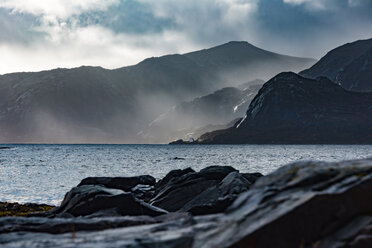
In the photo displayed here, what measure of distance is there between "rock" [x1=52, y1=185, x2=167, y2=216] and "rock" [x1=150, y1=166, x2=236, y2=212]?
271 inches

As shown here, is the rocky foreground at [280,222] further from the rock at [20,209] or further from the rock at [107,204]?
the rock at [20,209]

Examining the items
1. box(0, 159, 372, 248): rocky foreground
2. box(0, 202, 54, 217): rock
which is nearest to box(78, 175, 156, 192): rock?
box(0, 202, 54, 217): rock

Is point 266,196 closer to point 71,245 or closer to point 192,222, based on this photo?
point 192,222

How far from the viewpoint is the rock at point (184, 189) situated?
89.4ft

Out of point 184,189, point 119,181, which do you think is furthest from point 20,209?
point 184,189

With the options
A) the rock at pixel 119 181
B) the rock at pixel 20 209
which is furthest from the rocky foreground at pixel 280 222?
the rock at pixel 119 181

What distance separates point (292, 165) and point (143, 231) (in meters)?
4.25

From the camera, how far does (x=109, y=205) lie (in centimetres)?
1972

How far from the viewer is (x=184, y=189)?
1114 inches

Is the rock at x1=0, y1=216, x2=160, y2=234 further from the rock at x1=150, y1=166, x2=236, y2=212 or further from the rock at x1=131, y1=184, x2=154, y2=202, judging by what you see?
the rock at x1=131, y1=184, x2=154, y2=202

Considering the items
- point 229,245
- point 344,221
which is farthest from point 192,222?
point 344,221

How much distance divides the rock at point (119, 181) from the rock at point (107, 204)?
13.7 metres

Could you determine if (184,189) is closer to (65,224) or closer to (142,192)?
(142,192)

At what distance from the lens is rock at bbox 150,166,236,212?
2723cm
